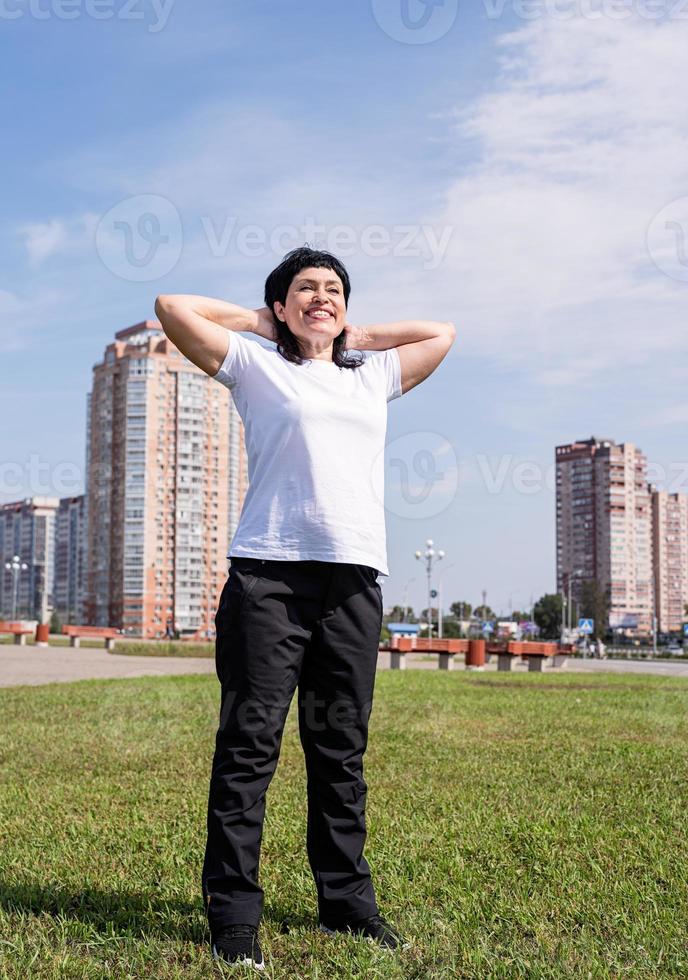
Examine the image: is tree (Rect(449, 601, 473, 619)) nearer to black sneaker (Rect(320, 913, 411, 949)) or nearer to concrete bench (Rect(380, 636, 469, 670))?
concrete bench (Rect(380, 636, 469, 670))

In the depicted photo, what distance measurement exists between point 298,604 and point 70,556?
336 ft

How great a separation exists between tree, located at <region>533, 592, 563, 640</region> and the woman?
84.3m

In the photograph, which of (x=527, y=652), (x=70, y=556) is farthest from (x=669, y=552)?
(x=527, y=652)

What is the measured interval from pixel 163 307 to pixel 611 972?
2205 mm

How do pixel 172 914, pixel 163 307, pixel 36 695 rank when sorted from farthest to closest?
pixel 36 695
pixel 172 914
pixel 163 307

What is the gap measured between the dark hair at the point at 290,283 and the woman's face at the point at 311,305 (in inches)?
1.2

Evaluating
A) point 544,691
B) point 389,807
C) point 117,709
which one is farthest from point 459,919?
point 544,691

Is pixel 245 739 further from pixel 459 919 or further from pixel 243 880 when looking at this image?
pixel 459 919

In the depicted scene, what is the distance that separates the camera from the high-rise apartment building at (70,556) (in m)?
97.7

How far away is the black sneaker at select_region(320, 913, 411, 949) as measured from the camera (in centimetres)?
282

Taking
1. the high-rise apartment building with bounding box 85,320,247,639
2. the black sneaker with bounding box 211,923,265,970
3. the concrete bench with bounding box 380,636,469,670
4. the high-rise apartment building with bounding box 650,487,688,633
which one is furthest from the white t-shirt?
the high-rise apartment building with bounding box 650,487,688,633

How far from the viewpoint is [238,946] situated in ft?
8.68

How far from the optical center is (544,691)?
499 inches

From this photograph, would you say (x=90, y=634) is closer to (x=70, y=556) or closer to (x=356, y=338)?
(x=356, y=338)
